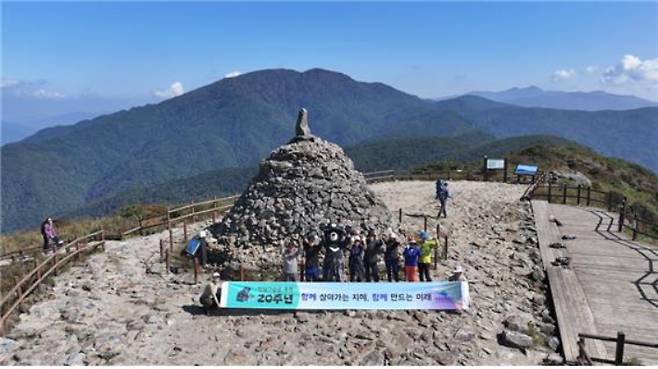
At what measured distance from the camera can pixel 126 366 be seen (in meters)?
12.1

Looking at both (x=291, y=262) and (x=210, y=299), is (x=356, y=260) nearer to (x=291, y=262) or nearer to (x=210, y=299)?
(x=291, y=262)

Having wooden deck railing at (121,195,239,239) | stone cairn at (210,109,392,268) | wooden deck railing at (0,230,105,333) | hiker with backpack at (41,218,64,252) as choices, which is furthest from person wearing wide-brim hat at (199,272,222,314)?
hiker with backpack at (41,218,64,252)

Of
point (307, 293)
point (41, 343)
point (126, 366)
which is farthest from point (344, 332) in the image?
point (41, 343)

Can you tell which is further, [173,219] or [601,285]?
[173,219]

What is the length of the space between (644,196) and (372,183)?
2491 cm

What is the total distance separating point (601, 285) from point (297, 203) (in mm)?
11697

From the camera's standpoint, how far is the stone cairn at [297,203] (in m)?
19.5

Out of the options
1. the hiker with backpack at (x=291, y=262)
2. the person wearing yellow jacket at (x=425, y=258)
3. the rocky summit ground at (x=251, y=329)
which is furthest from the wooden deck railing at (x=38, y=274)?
the person wearing yellow jacket at (x=425, y=258)

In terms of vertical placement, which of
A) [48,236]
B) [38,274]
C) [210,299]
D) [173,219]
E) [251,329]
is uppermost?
[48,236]

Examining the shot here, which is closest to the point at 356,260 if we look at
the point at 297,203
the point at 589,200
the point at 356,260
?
the point at 356,260

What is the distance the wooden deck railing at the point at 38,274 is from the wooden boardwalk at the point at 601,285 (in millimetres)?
15483

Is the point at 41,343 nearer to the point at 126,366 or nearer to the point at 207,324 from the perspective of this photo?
the point at 126,366

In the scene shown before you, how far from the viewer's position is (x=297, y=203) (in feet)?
66.6

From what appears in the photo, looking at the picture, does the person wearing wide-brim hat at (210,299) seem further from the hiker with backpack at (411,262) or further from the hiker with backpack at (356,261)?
the hiker with backpack at (411,262)
